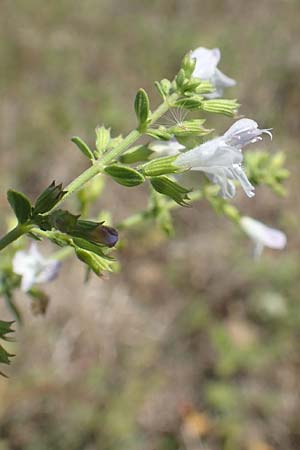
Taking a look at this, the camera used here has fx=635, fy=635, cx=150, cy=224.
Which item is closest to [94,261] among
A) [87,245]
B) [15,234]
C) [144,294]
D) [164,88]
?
[87,245]

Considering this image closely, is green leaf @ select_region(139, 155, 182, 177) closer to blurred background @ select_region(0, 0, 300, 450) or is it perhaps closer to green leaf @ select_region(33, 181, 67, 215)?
green leaf @ select_region(33, 181, 67, 215)

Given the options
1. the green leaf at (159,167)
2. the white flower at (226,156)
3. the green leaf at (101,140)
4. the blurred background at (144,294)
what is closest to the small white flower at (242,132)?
the white flower at (226,156)

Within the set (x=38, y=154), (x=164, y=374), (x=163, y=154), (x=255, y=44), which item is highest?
(x=163, y=154)

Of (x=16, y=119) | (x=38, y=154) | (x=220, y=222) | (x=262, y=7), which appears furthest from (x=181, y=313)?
(x=262, y=7)

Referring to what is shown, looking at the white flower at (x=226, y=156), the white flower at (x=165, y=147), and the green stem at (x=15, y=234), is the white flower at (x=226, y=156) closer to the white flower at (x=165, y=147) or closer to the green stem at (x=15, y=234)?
the white flower at (x=165, y=147)

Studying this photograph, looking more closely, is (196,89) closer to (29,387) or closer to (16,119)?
(29,387)

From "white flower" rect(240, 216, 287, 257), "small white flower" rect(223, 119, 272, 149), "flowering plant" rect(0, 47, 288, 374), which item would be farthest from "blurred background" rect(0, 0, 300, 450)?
"small white flower" rect(223, 119, 272, 149)
